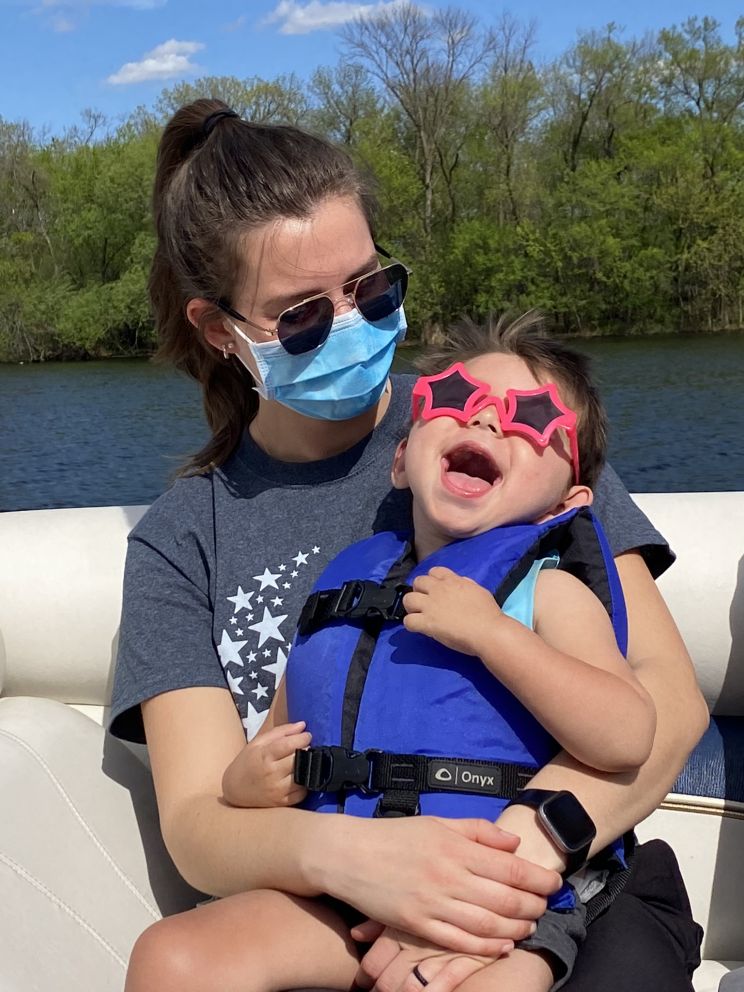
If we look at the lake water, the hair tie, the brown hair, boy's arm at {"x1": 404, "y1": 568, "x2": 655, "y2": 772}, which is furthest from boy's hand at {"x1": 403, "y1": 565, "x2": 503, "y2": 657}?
the lake water

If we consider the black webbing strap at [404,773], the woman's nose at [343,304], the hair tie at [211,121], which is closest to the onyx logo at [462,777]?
the black webbing strap at [404,773]

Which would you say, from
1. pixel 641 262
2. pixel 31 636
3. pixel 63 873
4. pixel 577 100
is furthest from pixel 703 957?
pixel 577 100

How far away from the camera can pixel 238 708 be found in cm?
182

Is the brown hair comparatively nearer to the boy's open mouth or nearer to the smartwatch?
the boy's open mouth

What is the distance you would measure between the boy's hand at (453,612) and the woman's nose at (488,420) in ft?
0.89

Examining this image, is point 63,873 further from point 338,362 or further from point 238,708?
point 338,362

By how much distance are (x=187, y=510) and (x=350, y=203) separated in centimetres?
61

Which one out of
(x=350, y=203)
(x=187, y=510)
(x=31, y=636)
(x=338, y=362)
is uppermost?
(x=350, y=203)

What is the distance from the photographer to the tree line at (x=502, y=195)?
115 feet

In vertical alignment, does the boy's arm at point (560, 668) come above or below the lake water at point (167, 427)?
above

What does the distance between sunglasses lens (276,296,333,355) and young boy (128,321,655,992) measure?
0.29 meters

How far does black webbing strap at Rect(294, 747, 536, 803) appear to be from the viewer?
1.46 metres

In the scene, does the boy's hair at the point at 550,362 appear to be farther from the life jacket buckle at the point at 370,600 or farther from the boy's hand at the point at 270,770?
the boy's hand at the point at 270,770

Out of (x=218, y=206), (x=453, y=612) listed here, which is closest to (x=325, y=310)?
(x=218, y=206)
